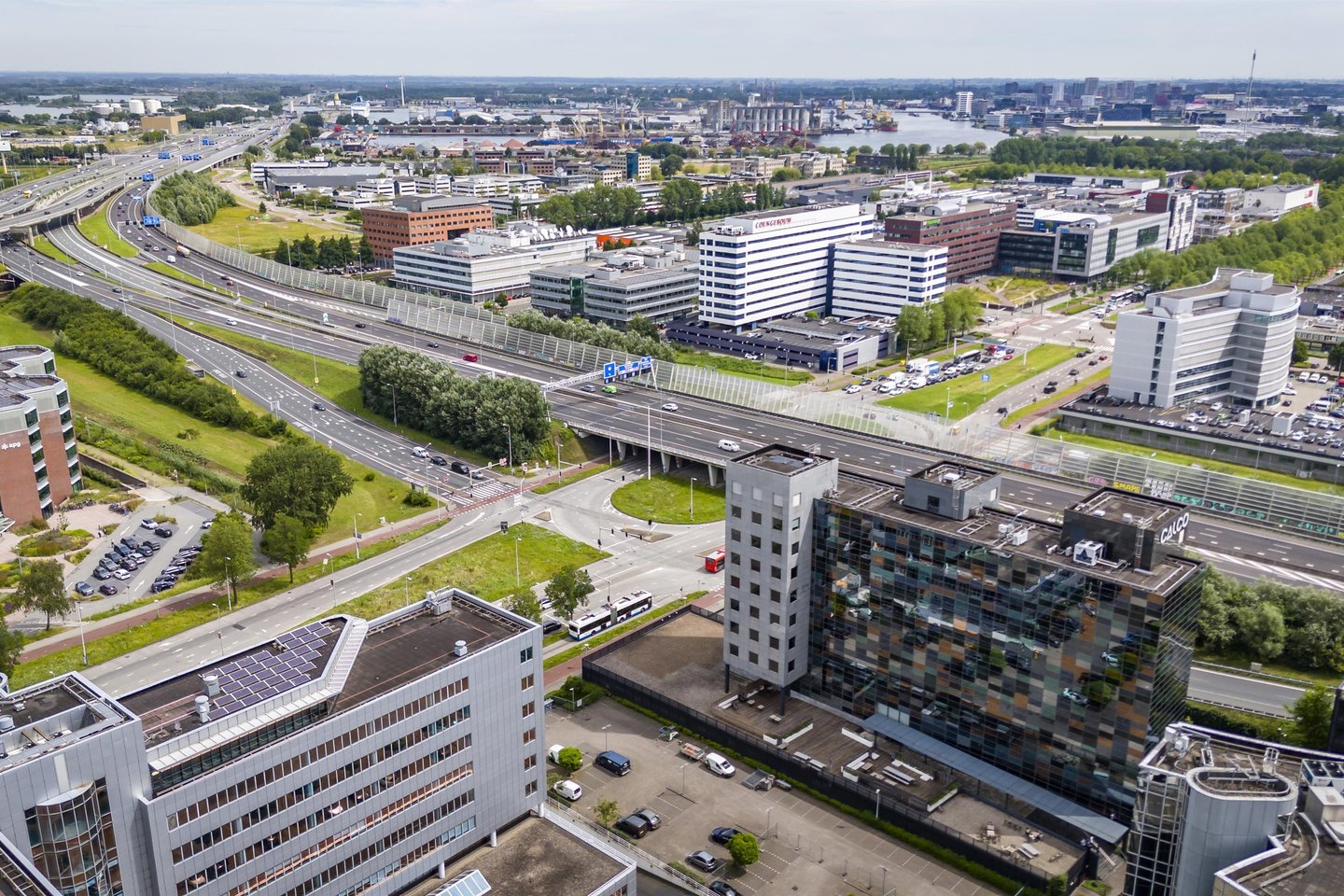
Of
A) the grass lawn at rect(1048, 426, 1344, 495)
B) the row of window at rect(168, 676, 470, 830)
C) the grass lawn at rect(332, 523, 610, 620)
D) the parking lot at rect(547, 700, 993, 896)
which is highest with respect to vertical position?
the row of window at rect(168, 676, 470, 830)

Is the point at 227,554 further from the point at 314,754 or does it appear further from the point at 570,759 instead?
the point at 314,754

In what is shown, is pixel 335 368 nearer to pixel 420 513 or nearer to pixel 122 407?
pixel 122 407

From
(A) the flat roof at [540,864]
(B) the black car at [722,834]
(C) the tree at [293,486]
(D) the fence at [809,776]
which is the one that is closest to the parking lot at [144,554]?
(C) the tree at [293,486]

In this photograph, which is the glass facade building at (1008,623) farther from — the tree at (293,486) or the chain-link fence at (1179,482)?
the tree at (293,486)

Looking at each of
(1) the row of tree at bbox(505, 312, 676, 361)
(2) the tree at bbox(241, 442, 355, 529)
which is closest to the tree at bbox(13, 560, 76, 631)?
(2) the tree at bbox(241, 442, 355, 529)

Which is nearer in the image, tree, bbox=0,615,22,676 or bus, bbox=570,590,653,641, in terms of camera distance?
tree, bbox=0,615,22,676

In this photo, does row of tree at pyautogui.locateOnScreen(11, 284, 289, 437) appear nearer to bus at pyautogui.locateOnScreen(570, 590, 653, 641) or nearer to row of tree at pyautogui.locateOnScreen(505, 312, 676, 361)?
row of tree at pyautogui.locateOnScreen(505, 312, 676, 361)
